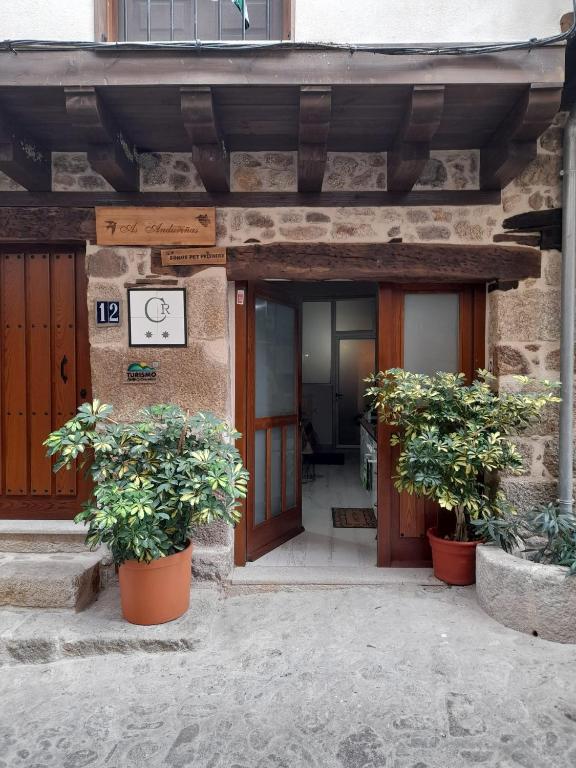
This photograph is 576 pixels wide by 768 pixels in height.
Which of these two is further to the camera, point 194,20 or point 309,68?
point 194,20

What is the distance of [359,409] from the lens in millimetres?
7918

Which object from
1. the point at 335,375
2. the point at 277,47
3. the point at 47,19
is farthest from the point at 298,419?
the point at 335,375

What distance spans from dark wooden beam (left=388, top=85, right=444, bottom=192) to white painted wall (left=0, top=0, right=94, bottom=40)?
185cm

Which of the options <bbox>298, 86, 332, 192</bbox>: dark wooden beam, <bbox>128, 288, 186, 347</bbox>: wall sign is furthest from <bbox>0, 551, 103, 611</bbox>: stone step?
<bbox>298, 86, 332, 192</bbox>: dark wooden beam

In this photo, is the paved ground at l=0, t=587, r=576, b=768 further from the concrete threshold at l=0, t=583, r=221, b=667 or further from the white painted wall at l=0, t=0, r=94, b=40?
the white painted wall at l=0, t=0, r=94, b=40

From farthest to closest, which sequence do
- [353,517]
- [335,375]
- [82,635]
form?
[335,375], [353,517], [82,635]

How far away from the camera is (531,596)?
2555mm

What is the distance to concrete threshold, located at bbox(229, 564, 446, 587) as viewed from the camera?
10.3 feet

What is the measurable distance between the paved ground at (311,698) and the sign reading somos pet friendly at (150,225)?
90.0 inches

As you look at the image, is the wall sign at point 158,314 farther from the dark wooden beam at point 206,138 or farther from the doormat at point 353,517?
the doormat at point 353,517

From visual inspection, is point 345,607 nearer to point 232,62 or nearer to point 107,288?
point 107,288

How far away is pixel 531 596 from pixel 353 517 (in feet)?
6.88

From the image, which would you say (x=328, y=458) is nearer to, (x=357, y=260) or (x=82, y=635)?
(x=357, y=260)

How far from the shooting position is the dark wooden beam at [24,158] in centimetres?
274
